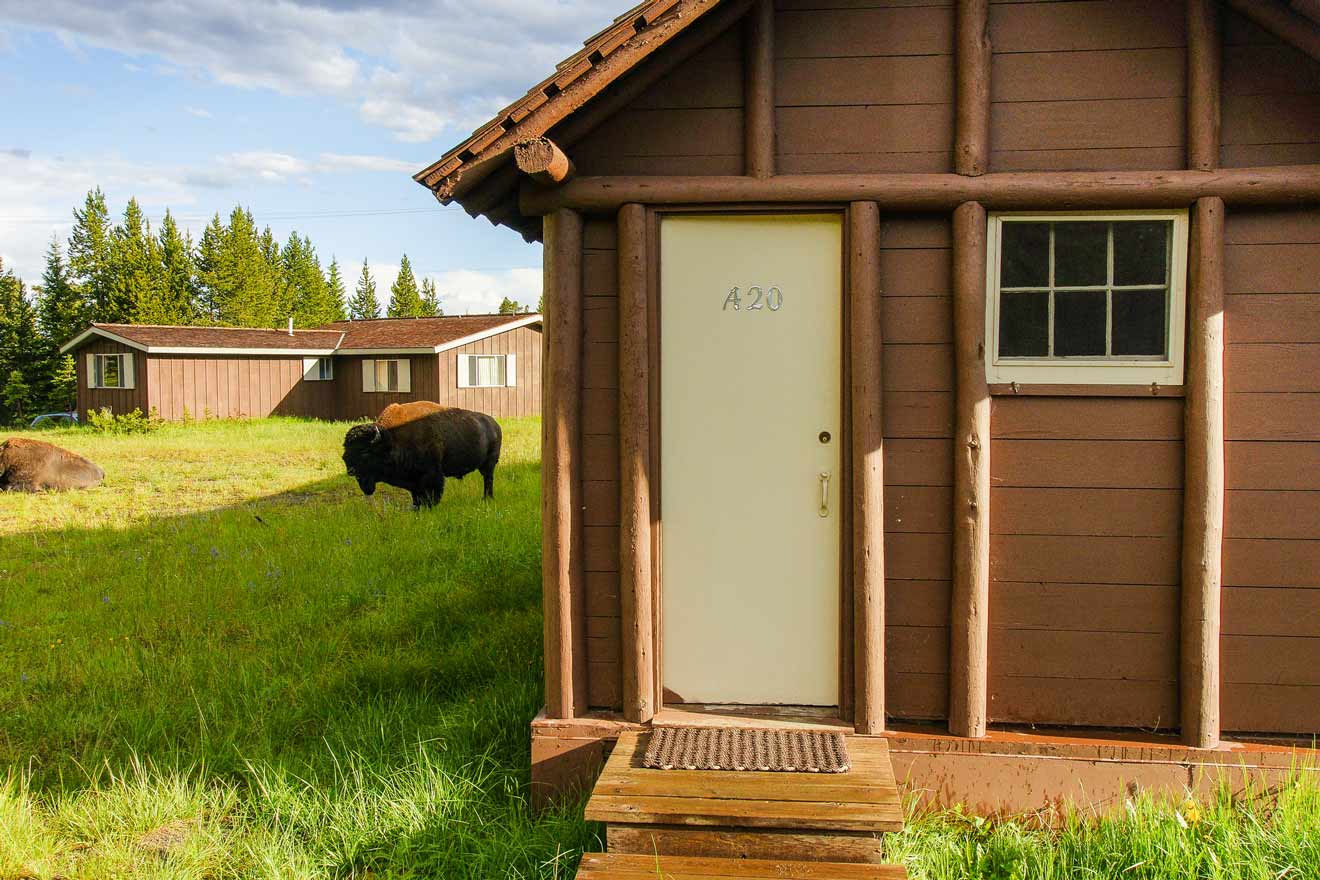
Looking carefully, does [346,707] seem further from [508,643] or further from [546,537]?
[546,537]

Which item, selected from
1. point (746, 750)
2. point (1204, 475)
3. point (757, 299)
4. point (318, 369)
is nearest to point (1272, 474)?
point (1204, 475)

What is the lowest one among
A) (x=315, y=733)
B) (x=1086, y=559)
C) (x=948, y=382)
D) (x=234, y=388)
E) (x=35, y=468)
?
(x=315, y=733)

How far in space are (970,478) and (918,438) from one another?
11.7 inches

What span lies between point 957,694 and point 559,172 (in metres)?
2.95

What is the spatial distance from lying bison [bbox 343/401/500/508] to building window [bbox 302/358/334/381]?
848 inches

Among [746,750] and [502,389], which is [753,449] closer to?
[746,750]

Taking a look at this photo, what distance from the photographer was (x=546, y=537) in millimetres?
4547

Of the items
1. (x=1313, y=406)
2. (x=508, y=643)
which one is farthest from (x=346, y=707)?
(x=1313, y=406)

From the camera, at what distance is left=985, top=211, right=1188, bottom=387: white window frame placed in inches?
169

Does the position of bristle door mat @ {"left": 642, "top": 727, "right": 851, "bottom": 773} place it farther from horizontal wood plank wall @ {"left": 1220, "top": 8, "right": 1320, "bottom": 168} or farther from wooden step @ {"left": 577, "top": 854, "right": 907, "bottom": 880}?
horizontal wood plank wall @ {"left": 1220, "top": 8, "right": 1320, "bottom": 168}

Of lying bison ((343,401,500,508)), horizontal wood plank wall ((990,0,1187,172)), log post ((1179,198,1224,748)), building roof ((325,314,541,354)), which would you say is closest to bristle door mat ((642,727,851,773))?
log post ((1179,198,1224,748))

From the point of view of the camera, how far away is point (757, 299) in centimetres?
454

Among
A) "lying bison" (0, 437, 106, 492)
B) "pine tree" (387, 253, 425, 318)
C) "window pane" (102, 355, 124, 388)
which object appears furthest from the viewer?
"pine tree" (387, 253, 425, 318)

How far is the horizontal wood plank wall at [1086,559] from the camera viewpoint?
4.39m
